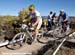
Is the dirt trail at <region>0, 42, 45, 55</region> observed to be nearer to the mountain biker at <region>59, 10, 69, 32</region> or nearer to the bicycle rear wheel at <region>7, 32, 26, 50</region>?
the bicycle rear wheel at <region>7, 32, 26, 50</region>

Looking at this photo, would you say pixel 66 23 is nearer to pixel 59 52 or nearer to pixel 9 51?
pixel 9 51

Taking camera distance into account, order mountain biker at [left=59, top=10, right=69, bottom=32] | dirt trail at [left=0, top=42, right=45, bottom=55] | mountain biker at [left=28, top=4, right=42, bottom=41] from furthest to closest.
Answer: mountain biker at [left=59, top=10, right=69, bottom=32]
mountain biker at [left=28, top=4, right=42, bottom=41]
dirt trail at [left=0, top=42, right=45, bottom=55]

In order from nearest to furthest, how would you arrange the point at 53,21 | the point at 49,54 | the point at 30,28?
1. the point at 49,54
2. the point at 30,28
3. the point at 53,21

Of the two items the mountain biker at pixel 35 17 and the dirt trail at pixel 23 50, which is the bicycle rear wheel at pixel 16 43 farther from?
the mountain biker at pixel 35 17

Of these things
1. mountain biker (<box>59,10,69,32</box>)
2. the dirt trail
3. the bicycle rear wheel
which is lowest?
the dirt trail

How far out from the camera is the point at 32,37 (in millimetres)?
12242

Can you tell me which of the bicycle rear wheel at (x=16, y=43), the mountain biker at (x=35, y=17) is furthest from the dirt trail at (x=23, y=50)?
the mountain biker at (x=35, y=17)

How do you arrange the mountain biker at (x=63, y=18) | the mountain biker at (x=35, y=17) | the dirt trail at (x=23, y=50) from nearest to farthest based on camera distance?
the dirt trail at (x=23, y=50) → the mountain biker at (x=35, y=17) → the mountain biker at (x=63, y=18)

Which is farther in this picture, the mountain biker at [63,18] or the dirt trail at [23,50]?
the mountain biker at [63,18]

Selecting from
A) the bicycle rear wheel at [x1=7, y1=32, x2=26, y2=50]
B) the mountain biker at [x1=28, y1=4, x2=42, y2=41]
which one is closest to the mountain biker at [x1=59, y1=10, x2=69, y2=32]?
the mountain biker at [x1=28, y1=4, x2=42, y2=41]

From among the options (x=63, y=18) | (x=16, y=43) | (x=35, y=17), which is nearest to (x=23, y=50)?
(x=16, y=43)

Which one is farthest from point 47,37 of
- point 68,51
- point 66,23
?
point 68,51

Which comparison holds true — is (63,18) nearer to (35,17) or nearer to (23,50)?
(35,17)

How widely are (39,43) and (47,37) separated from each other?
1.97 m
